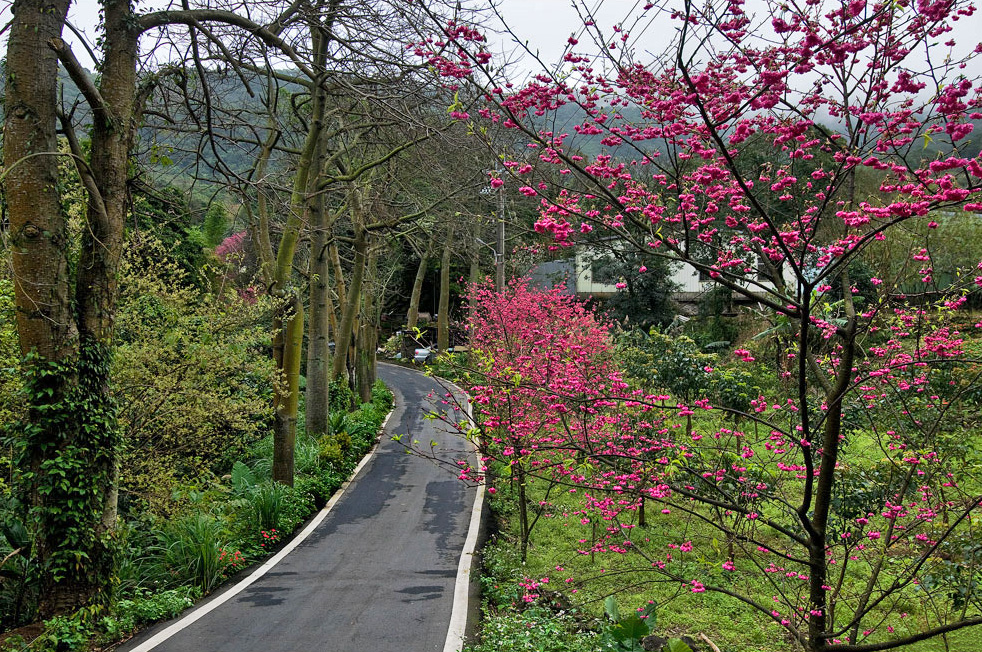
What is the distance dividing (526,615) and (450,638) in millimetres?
877

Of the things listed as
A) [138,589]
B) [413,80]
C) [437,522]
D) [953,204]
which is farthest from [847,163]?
[437,522]

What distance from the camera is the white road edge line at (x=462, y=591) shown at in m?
6.65

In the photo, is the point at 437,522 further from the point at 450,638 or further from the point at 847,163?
the point at 847,163

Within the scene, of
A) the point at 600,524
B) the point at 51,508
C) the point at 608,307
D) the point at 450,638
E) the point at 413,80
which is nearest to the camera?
the point at 51,508

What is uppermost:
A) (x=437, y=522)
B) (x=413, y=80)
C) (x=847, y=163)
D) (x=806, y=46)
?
(x=413, y=80)

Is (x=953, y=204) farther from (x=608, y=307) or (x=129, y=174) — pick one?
(x=608, y=307)

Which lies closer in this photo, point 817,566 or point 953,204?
point 953,204

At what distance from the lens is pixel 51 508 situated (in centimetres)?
607

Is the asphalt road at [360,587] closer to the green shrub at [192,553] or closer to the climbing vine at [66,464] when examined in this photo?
the green shrub at [192,553]

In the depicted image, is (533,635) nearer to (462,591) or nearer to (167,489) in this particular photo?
(462,591)

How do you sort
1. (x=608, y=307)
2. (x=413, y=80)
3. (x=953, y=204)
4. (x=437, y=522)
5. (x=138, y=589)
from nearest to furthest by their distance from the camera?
1. (x=953, y=204)
2. (x=138, y=589)
3. (x=413, y=80)
4. (x=437, y=522)
5. (x=608, y=307)

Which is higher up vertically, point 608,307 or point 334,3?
point 334,3

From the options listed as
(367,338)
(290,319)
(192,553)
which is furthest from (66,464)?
(367,338)

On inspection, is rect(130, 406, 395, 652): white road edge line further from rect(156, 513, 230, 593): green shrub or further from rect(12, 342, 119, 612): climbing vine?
rect(12, 342, 119, 612): climbing vine
